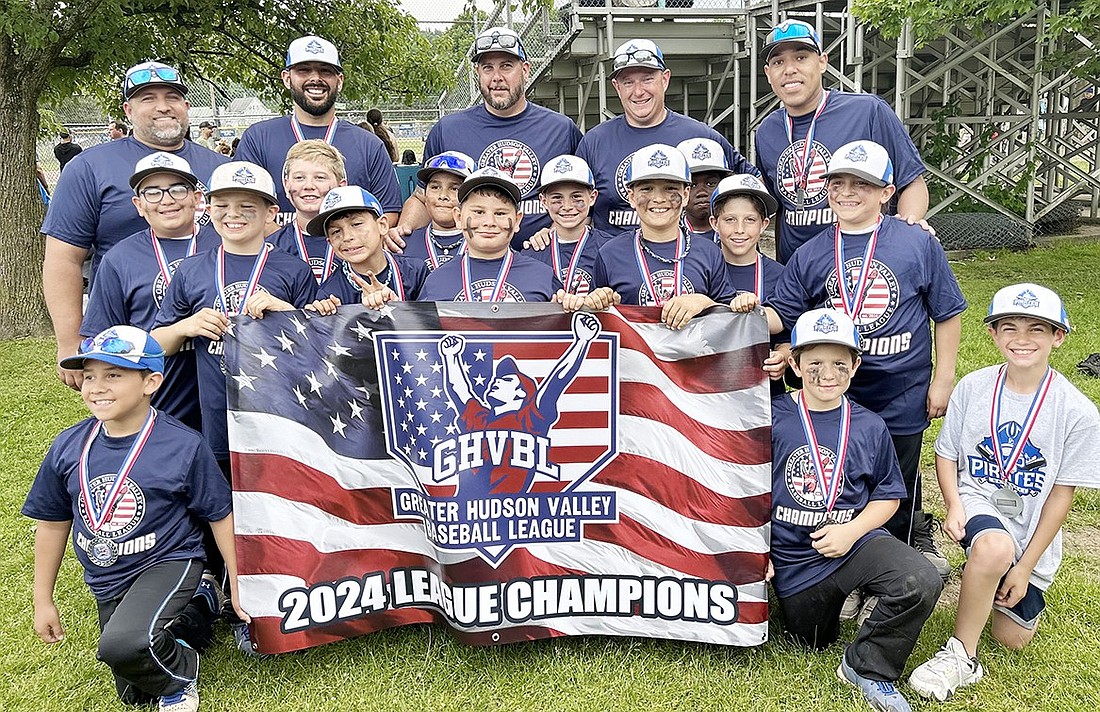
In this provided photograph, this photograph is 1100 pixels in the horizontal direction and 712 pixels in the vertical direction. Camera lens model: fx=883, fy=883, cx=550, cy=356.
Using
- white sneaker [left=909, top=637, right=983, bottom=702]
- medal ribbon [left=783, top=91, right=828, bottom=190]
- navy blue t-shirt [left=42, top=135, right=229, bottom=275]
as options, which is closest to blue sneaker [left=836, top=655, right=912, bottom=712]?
white sneaker [left=909, top=637, right=983, bottom=702]

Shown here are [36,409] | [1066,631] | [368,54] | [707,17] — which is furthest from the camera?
[707,17]

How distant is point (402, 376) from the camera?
393 cm

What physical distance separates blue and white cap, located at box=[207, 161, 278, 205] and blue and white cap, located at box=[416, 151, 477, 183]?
3.62ft

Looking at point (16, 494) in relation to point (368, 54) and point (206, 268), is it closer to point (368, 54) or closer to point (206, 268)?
point (206, 268)

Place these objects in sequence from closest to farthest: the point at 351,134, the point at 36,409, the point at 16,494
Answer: the point at 351,134 → the point at 16,494 → the point at 36,409

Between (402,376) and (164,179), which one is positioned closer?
(402,376)

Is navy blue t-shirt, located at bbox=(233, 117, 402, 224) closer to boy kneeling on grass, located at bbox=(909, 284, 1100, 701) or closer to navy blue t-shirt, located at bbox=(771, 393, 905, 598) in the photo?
navy blue t-shirt, located at bbox=(771, 393, 905, 598)

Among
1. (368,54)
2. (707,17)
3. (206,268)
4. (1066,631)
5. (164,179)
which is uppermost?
(707,17)

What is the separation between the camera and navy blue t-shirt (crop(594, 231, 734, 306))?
4332 mm

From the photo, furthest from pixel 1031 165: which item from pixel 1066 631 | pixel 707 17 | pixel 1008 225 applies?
pixel 1066 631

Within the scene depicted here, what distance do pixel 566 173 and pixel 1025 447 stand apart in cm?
262

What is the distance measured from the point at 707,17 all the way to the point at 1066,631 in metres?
14.3

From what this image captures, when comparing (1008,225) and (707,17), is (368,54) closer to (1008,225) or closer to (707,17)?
(707,17)

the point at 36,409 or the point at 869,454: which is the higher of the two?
the point at 869,454
